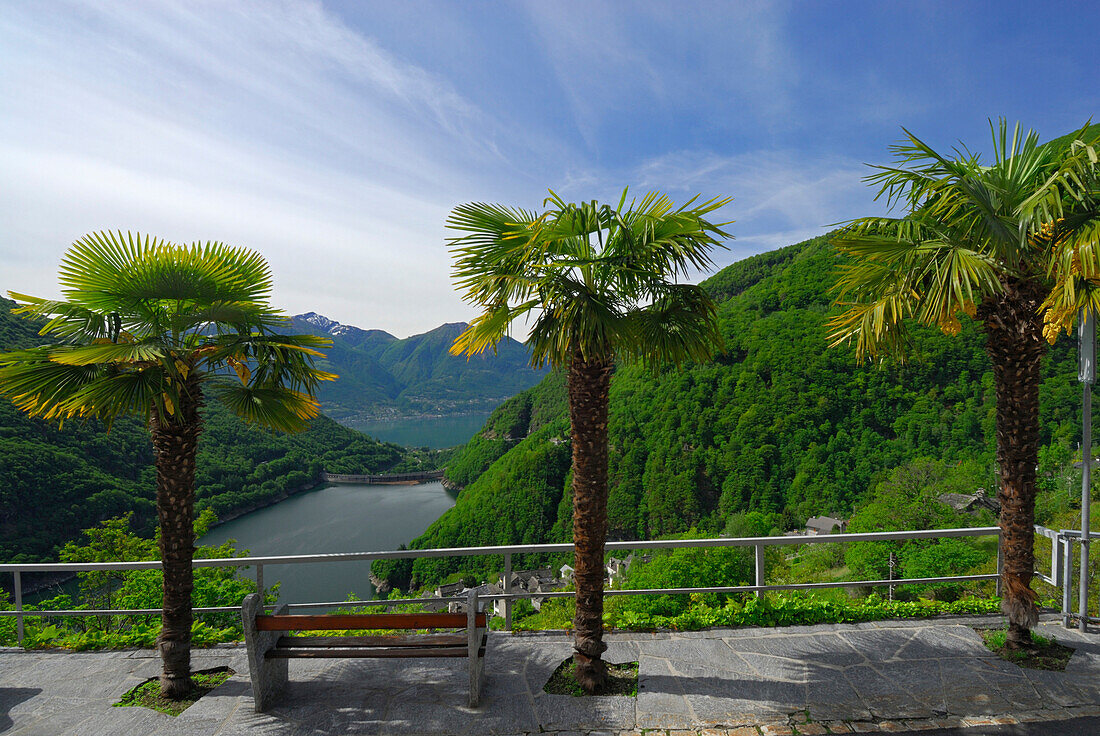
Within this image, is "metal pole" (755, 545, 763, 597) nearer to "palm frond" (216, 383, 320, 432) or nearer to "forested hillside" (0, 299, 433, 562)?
"palm frond" (216, 383, 320, 432)

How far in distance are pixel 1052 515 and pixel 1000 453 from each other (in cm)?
2924

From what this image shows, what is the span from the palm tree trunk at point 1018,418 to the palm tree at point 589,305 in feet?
7.74

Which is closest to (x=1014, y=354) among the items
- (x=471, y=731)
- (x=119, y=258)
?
(x=471, y=731)

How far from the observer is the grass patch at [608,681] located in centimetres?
413

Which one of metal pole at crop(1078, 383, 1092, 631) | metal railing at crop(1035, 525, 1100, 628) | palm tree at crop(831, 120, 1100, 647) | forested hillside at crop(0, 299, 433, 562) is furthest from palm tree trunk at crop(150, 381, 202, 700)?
forested hillside at crop(0, 299, 433, 562)

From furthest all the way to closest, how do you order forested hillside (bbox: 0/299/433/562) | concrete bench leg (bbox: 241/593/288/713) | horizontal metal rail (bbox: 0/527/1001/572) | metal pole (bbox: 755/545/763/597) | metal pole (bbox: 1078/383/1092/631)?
forested hillside (bbox: 0/299/433/562) → metal pole (bbox: 755/545/763/597) → horizontal metal rail (bbox: 0/527/1001/572) → metal pole (bbox: 1078/383/1092/631) → concrete bench leg (bbox: 241/593/288/713)

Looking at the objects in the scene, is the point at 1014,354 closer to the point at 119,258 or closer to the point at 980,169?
the point at 980,169

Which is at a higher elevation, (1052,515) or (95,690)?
(95,690)

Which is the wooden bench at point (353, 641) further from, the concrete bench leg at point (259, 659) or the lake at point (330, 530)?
the lake at point (330, 530)

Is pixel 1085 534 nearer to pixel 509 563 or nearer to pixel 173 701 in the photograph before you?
pixel 509 563

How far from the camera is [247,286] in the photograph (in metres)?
4.76

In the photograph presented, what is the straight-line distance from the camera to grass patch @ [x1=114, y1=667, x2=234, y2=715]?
4.17 metres

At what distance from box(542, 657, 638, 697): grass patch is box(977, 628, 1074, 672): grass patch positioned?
291 cm

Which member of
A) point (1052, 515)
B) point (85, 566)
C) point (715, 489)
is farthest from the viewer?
point (715, 489)
